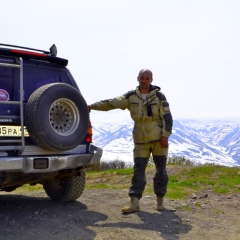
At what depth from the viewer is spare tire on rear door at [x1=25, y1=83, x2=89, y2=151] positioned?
16.2ft

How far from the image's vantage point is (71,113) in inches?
212

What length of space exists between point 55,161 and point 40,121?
0.55 meters

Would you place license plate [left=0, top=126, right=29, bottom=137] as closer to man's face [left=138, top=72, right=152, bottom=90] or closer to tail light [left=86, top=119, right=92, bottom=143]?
tail light [left=86, top=119, right=92, bottom=143]

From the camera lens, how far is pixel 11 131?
4.98 metres

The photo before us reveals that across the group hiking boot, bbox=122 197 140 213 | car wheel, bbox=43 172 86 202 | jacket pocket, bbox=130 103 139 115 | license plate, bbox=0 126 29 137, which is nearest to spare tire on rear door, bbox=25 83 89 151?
license plate, bbox=0 126 29 137

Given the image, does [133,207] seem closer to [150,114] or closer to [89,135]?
[89,135]

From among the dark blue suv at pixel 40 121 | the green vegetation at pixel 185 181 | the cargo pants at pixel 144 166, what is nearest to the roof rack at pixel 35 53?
the dark blue suv at pixel 40 121

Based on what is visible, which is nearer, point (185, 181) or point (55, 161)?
point (55, 161)

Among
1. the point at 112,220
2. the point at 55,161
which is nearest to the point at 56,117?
the point at 55,161

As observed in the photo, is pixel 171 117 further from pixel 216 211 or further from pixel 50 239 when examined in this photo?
pixel 50 239

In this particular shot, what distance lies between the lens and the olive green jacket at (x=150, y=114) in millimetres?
6070

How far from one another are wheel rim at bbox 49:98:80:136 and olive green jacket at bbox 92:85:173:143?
3.28 feet

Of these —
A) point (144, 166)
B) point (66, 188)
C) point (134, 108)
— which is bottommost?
point (66, 188)

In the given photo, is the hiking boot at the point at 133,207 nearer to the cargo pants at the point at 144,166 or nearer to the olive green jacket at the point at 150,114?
the cargo pants at the point at 144,166
